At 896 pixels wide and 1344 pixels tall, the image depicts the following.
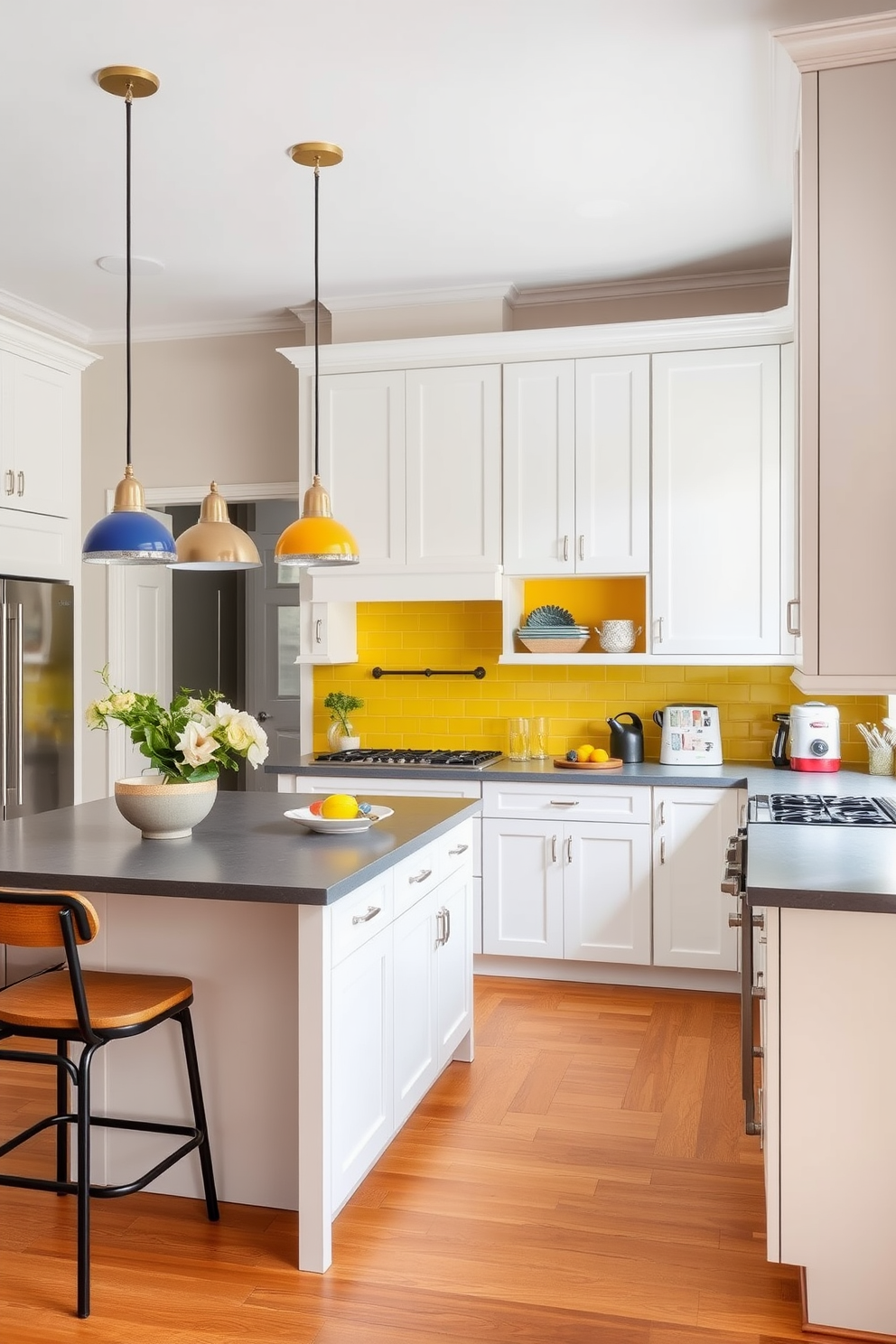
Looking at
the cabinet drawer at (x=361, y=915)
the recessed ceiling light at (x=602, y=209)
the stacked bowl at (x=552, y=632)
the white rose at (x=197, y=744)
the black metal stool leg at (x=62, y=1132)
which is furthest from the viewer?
the stacked bowl at (x=552, y=632)

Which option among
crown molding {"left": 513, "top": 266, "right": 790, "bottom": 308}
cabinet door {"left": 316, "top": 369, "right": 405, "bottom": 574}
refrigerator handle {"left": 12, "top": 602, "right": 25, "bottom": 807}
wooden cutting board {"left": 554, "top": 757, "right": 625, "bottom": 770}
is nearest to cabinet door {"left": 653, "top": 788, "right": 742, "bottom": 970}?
wooden cutting board {"left": 554, "top": 757, "right": 625, "bottom": 770}

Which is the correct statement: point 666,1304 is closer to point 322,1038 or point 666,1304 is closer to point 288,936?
point 322,1038

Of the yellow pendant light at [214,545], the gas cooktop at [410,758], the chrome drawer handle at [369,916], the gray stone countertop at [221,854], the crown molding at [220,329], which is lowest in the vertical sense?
the chrome drawer handle at [369,916]

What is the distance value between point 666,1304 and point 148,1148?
4.30 ft

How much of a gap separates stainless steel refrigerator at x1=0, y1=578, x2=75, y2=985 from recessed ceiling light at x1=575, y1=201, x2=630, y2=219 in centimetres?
259

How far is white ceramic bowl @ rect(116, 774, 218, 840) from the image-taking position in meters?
2.99

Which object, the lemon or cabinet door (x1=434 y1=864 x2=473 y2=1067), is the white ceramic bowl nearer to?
the lemon

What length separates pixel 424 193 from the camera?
4.05m

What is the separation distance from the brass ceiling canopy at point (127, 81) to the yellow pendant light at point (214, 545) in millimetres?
1124

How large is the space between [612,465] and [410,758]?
1539 millimetres

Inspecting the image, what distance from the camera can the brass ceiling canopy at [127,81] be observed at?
316cm

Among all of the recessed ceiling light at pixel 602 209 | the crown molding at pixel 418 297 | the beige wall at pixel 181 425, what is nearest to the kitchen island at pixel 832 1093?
the recessed ceiling light at pixel 602 209

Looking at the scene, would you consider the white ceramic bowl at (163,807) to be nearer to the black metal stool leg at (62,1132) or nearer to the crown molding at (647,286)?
the black metal stool leg at (62,1132)

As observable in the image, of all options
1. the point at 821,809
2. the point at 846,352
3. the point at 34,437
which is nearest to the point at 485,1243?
the point at 821,809
